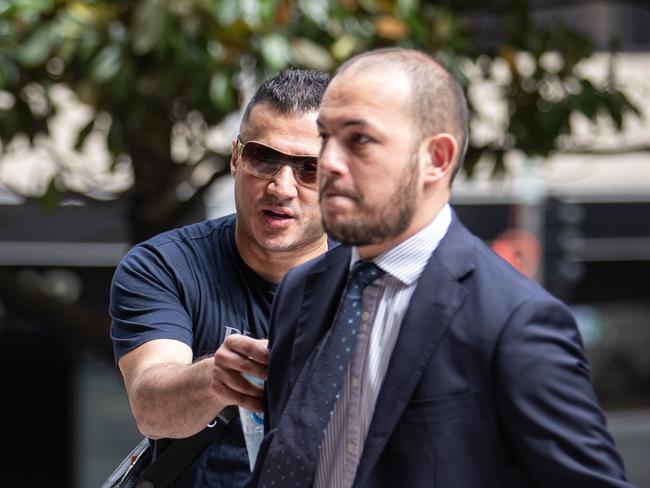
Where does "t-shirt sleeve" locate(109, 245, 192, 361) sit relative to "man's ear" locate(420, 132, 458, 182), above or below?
below

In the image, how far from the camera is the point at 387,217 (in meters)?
1.90

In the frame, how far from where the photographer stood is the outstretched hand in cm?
212

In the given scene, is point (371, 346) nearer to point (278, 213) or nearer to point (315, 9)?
point (278, 213)

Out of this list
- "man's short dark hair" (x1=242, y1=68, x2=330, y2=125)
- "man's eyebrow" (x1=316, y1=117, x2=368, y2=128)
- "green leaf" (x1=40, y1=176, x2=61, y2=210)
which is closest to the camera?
"man's eyebrow" (x1=316, y1=117, x2=368, y2=128)

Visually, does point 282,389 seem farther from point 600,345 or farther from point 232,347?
point 600,345

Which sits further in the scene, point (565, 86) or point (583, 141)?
point (583, 141)

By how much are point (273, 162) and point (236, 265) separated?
26 centimetres

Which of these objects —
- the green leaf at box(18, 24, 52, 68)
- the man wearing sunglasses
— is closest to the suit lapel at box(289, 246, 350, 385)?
the man wearing sunglasses

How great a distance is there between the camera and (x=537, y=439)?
1.78 metres

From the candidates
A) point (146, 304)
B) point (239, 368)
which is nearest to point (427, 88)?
point (239, 368)

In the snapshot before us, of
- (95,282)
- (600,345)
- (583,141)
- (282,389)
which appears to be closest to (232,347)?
(282,389)

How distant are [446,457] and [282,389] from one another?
36cm

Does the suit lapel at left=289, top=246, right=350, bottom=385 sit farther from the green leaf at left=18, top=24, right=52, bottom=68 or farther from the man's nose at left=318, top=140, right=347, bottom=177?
the green leaf at left=18, top=24, right=52, bottom=68

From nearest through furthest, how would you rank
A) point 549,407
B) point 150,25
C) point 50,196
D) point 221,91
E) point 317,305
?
point 549,407
point 317,305
point 150,25
point 221,91
point 50,196
